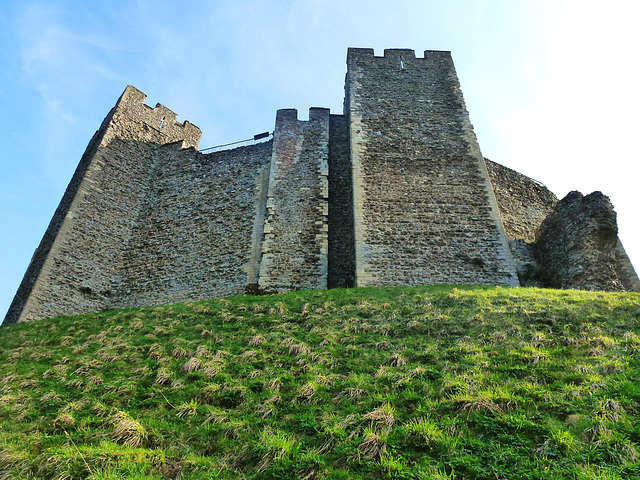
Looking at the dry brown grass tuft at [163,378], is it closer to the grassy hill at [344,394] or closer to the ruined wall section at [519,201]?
the grassy hill at [344,394]

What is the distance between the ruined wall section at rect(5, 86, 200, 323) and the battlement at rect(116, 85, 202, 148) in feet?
0.15

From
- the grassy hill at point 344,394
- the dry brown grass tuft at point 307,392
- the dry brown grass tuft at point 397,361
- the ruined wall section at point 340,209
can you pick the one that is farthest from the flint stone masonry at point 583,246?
the dry brown grass tuft at point 307,392

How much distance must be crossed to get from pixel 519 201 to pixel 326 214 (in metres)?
8.01

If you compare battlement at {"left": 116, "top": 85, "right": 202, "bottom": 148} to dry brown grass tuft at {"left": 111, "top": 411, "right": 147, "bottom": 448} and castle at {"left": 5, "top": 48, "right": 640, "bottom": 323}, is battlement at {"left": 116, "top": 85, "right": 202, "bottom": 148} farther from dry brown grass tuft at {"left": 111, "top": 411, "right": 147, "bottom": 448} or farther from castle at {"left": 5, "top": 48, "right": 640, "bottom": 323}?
dry brown grass tuft at {"left": 111, "top": 411, "right": 147, "bottom": 448}

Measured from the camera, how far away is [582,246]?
498 inches

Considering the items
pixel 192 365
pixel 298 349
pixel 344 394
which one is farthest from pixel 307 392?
pixel 192 365

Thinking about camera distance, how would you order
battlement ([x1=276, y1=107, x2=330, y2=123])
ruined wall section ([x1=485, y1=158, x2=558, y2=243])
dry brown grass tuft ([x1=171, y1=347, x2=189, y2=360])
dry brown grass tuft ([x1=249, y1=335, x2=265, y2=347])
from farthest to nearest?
1. battlement ([x1=276, y1=107, x2=330, y2=123])
2. ruined wall section ([x1=485, y1=158, x2=558, y2=243])
3. dry brown grass tuft ([x1=249, y1=335, x2=265, y2=347])
4. dry brown grass tuft ([x1=171, y1=347, x2=189, y2=360])

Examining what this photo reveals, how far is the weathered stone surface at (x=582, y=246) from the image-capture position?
40.0ft

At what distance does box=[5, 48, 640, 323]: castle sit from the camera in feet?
43.3

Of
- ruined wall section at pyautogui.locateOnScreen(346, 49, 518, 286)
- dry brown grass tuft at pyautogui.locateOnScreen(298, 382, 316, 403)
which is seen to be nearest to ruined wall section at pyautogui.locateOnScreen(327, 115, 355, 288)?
ruined wall section at pyautogui.locateOnScreen(346, 49, 518, 286)

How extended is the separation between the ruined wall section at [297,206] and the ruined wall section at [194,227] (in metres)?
0.93

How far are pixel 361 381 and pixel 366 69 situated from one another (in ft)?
48.9

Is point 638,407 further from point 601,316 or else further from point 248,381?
point 248,381

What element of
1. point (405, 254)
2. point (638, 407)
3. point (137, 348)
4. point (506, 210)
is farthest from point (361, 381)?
point (506, 210)
